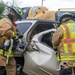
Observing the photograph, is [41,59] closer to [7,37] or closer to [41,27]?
[7,37]

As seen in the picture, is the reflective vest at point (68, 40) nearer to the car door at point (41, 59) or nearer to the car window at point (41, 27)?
the car door at point (41, 59)

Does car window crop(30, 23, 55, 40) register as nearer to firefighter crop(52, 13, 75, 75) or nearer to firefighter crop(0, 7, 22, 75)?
firefighter crop(0, 7, 22, 75)

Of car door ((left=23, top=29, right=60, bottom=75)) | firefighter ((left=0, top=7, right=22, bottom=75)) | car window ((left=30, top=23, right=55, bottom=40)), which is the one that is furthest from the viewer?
car window ((left=30, top=23, right=55, bottom=40))

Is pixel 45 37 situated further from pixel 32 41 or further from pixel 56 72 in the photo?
pixel 56 72

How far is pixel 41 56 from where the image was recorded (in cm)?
621

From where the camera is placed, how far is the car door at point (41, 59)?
6059 mm

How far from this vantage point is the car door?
6059 millimetres

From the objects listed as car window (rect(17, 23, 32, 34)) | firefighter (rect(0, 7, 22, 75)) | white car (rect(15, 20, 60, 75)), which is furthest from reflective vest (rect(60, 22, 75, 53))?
car window (rect(17, 23, 32, 34))

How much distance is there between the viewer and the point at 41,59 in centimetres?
616

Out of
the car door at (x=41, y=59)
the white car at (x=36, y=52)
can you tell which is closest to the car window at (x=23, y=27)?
the white car at (x=36, y=52)

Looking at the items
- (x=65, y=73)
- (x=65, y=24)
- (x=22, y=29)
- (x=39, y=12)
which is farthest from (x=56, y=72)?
(x=39, y=12)

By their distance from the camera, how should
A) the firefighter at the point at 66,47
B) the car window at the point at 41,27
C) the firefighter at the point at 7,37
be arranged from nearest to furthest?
the firefighter at the point at 66,47 < the firefighter at the point at 7,37 < the car window at the point at 41,27

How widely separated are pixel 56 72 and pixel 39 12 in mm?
9539

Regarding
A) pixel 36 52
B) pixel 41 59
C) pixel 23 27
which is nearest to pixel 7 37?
pixel 36 52
